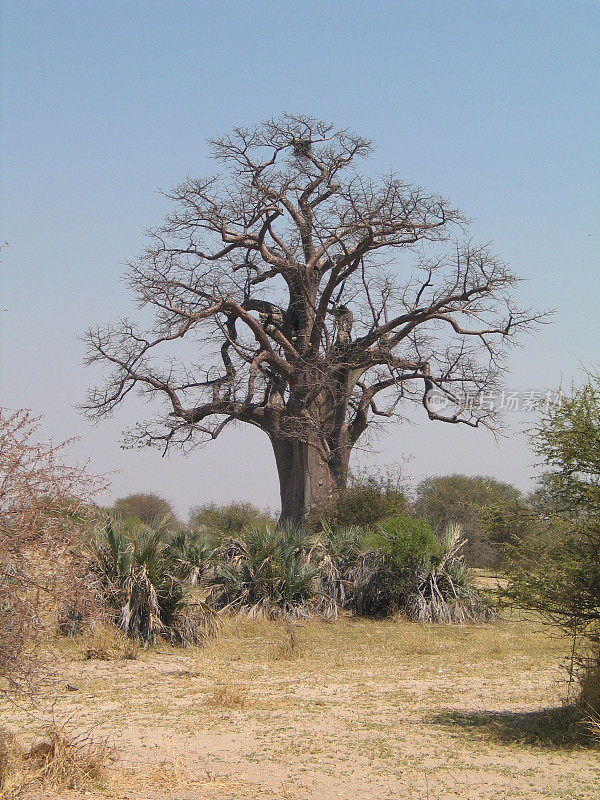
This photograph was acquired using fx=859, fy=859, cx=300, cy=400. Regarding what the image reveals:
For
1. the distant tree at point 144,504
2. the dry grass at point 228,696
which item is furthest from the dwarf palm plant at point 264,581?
the distant tree at point 144,504

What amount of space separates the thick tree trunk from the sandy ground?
1008cm

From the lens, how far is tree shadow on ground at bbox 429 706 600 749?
21.0ft

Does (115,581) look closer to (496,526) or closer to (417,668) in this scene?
(417,668)

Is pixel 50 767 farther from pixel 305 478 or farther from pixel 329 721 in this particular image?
pixel 305 478

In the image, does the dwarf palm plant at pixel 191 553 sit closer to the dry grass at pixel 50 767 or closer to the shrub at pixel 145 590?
the shrub at pixel 145 590

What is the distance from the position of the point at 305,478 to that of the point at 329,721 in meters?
14.8

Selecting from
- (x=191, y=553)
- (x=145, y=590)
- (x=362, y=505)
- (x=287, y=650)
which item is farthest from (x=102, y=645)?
(x=362, y=505)

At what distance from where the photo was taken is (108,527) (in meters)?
11.6

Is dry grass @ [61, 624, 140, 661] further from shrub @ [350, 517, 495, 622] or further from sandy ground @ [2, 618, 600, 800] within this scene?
shrub @ [350, 517, 495, 622]

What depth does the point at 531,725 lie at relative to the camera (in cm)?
690

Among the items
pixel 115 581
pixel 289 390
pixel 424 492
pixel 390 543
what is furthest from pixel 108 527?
pixel 424 492

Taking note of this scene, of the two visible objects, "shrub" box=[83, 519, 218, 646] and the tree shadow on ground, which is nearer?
the tree shadow on ground

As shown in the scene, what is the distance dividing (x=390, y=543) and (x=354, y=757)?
347 inches

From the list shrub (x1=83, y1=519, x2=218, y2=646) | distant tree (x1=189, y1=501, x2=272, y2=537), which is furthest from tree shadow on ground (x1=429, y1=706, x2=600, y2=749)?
distant tree (x1=189, y1=501, x2=272, y2=537)
